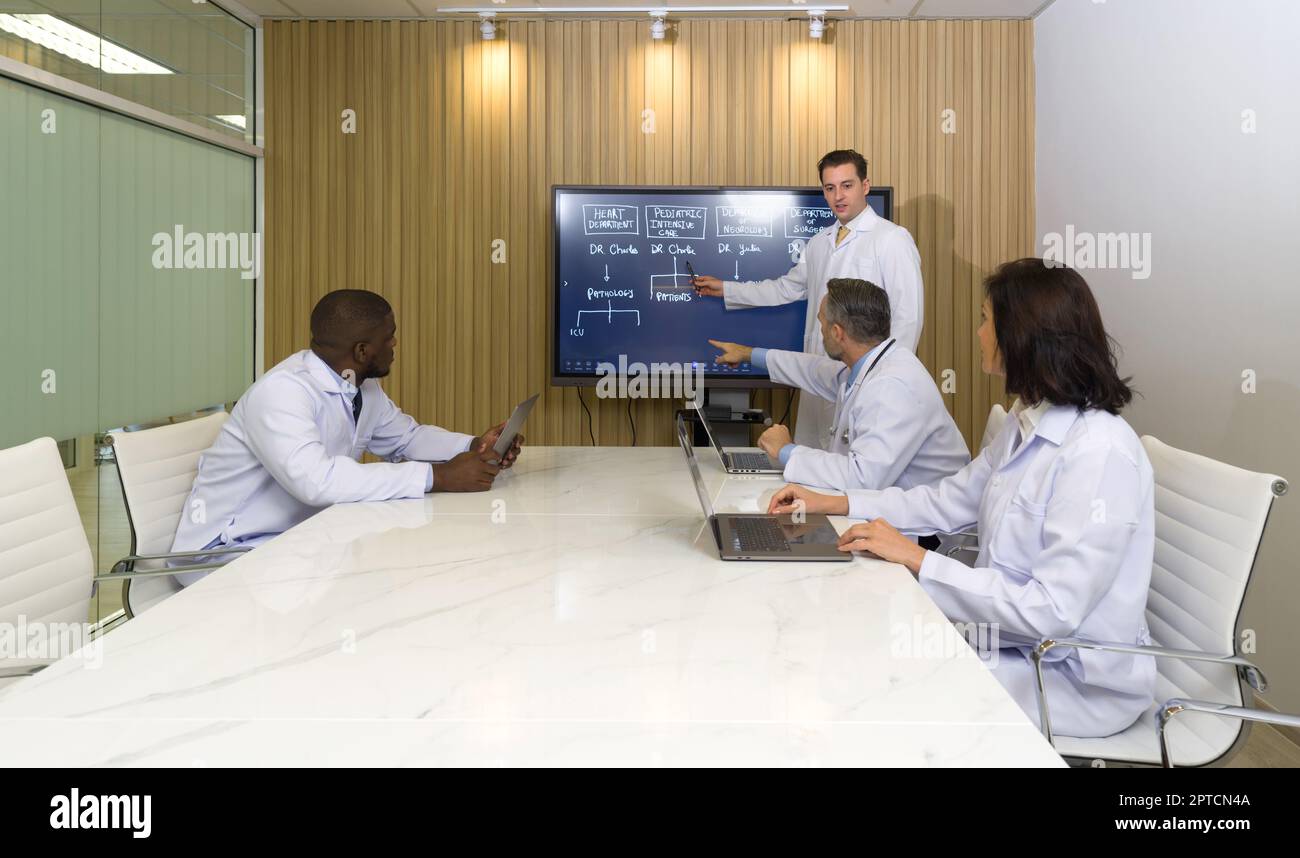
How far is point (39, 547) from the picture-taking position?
2088 millimetres

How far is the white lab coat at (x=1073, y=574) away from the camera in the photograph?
177 centimetres

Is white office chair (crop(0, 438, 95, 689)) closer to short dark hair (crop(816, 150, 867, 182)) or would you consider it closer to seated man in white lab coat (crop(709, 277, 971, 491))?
seated man in white lab coat (crop(709, 277, 971, 491))

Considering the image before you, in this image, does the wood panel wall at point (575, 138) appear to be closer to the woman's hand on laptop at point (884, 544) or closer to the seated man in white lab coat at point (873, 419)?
the seated man in white lab coat at point (873, 419)

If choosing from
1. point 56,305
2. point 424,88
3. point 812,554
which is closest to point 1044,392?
point 812,554

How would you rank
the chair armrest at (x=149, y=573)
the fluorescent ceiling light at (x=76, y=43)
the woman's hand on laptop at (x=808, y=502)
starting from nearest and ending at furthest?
the chair armrest at (x=149, y=573)
the woman's hand on laptop at (x=808, y=502)
the fluorescent ceiling light at (x=76, y=43)

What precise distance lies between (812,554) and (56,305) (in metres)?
2.84

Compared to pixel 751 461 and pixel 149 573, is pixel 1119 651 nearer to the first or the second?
pixel 751 461

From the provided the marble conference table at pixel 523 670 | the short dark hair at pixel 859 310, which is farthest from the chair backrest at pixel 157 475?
the short dark hair at pixel 859 310

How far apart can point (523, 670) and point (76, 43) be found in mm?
3248

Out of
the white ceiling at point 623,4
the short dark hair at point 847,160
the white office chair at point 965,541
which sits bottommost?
the white office chair at point 965,541

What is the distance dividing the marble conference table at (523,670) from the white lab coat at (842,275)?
7.14 feet

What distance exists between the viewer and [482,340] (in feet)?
16.2

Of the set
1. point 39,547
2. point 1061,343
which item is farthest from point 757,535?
point 39,547

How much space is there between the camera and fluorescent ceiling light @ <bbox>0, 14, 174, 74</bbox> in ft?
10.5
